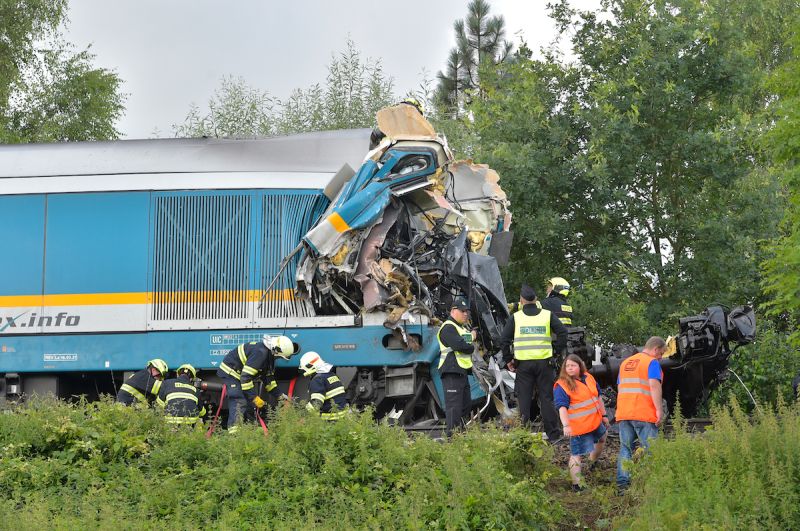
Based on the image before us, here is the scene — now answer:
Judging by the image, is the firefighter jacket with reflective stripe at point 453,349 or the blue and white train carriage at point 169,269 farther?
the blue and white train carriage at point 169,269

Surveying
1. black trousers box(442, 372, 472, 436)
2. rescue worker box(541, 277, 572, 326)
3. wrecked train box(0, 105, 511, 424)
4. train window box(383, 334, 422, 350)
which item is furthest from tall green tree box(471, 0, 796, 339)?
black trousers box(442, 372, 472, 436)

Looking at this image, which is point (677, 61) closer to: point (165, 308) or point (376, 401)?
point (376, 401)

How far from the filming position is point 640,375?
8.98 meters

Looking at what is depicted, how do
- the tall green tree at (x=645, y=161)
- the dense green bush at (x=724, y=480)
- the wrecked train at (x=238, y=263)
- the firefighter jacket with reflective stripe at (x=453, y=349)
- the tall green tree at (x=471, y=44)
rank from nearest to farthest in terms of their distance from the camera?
the dense green bush at (x=724, y=480), the firefighter jacket with reflective stripe at (x=453, y=349), the wrecked train at (x=238, y=263), the tall green tree at (x=645, y=161), the tall green tree at (x=471, y=44)

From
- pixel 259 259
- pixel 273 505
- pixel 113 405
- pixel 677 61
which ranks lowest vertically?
pixel 273 505

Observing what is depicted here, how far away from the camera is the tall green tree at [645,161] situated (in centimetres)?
1592

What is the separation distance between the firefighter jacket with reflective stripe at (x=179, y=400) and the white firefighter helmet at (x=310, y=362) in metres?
1.11

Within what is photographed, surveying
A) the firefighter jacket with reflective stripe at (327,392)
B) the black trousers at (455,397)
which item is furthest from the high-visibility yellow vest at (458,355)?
the firefighter jacket with reflective stripe at (327,392)

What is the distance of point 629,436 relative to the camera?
9.06m

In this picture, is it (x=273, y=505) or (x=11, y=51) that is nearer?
(x=273, y=505)

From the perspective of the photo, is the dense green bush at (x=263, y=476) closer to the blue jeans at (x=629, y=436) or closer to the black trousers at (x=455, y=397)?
the blue jeans at (x=629, y=436)

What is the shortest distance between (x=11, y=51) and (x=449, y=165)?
51.0 feet

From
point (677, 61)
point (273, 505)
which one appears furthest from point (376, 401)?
point (677, 61)

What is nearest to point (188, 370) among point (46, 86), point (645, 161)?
point (645, 161)
